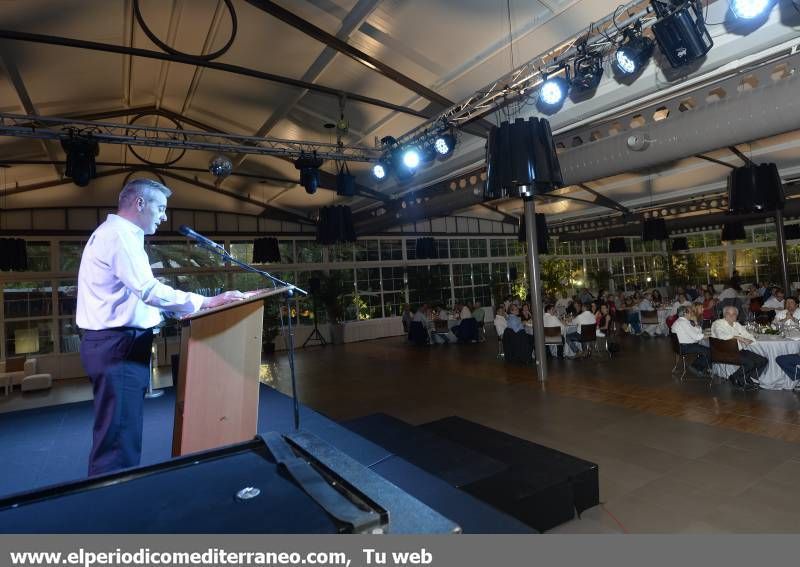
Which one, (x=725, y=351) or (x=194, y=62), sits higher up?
(x=194, y=62)

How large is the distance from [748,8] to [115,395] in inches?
214

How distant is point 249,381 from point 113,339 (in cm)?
64

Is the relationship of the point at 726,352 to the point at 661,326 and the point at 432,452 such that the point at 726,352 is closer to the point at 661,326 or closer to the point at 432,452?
the point at 432,452

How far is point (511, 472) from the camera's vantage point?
279 centimetres

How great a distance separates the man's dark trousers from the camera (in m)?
1.79

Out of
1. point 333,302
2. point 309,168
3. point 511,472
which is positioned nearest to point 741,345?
point 511,472

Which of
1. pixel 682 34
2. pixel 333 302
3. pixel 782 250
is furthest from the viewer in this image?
pixel 333 302

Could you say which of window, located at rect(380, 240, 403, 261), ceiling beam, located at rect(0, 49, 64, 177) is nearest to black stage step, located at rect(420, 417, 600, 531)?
ceiling beam, located at rect(0, 49, 64, 177)

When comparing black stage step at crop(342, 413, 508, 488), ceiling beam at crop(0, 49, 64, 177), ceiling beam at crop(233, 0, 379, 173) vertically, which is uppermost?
ceiling beam at crop(233, 0, 379, 173)

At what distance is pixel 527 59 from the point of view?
5578mm

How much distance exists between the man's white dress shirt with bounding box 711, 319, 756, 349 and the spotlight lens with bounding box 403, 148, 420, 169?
498 centimetres

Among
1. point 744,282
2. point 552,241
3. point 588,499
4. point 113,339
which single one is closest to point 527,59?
point 588,499

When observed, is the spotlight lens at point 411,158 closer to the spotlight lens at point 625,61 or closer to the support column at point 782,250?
the spotlight lens at point 625,61

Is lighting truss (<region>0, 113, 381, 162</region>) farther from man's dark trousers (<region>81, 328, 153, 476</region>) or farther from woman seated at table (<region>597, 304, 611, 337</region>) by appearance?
woman seated at table (<region>597, 304, 611, 337</region>)
